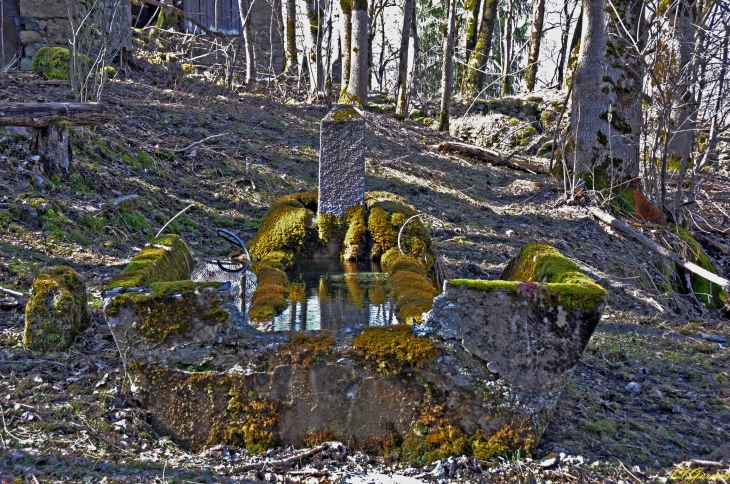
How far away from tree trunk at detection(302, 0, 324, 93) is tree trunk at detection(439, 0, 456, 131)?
303cm

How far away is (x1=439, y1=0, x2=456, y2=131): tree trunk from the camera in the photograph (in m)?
15.2

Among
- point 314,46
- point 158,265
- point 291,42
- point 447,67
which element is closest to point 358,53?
point 314,46

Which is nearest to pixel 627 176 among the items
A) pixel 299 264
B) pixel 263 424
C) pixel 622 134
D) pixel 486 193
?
pixel 622 134

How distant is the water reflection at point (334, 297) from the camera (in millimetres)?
4484

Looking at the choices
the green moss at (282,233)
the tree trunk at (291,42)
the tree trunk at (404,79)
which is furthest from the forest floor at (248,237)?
the tree trunk at (291,42)

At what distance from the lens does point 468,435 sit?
3.94 metres

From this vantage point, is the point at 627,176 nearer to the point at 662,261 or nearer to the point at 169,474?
the point at 662,261

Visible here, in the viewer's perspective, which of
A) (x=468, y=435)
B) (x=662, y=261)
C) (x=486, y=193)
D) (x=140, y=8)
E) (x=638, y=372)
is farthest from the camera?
(x=140, y=8)

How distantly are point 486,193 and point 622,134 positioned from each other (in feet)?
8.96

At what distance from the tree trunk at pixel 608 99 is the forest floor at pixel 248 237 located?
899mm

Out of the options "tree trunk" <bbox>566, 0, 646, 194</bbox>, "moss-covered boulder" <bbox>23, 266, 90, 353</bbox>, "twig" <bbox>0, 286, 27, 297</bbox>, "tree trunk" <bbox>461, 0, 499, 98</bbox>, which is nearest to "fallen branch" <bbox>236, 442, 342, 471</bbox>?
"moss-covered boulder" <bbox>23, 266, 90, 353</bbox>

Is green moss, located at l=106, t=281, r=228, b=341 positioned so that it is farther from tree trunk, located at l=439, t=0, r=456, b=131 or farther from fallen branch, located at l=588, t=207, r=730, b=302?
tree trunk, located at l=439, t=0, r=456, b=131

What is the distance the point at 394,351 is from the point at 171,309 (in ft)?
4.53

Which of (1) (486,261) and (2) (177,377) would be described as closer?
(2) (177,377)
